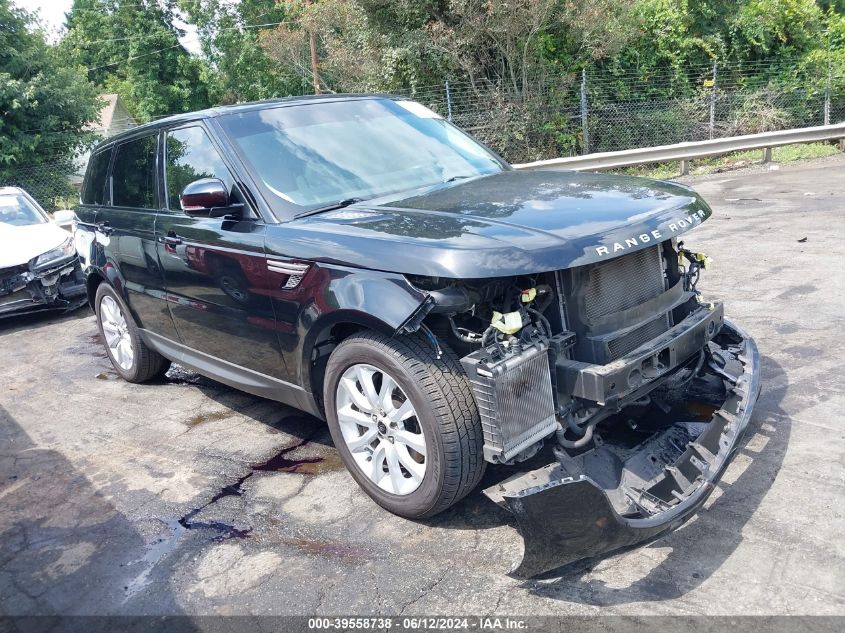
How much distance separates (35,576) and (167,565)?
613 millimetres

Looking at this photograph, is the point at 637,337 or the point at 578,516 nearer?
the point at 578,516

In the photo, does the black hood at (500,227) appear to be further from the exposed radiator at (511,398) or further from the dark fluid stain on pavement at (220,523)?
the dark fluid stain on pavement at (220,523)

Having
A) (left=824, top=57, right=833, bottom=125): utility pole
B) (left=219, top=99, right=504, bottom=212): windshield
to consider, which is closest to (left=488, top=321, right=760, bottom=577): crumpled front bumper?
(left=219, top=99, right=504, bottom=212): windshield

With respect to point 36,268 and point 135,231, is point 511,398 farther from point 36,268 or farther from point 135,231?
point 36,268

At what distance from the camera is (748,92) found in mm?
16484

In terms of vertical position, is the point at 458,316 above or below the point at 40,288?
above

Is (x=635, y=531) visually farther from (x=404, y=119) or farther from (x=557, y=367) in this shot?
(x=404, y=119)

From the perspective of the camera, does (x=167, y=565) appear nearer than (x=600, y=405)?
No

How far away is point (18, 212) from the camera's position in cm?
895

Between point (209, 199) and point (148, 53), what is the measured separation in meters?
47.8

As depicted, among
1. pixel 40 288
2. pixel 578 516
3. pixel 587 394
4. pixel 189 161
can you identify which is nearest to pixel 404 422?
pixel 587 394

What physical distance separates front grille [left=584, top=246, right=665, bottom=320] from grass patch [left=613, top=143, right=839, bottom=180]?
37.7 ft

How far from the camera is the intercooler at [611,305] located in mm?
3043

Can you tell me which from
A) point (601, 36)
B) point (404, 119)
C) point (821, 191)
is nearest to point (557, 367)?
point (404, 119)
